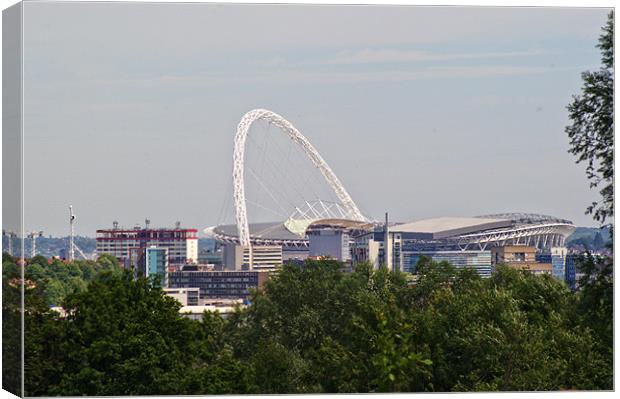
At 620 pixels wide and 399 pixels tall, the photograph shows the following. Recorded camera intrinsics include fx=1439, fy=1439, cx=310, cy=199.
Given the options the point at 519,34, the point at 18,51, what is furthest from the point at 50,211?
the point at 519,34

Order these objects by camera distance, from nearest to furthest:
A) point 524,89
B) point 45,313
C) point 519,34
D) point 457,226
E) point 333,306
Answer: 1. point 45,313
2. point 519,34
3. point 524,89
4. point 333,306
5. point 457,226

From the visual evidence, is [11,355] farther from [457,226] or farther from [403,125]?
[457,226]

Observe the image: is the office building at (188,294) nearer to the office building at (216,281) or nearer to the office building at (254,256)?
the office building at (216,281)

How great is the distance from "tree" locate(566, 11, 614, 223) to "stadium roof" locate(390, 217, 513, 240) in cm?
777

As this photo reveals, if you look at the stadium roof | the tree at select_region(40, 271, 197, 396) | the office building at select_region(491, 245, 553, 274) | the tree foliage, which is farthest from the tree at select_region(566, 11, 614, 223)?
the office building at select_region(491, 245, 553, 274)

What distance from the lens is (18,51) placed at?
14.7 meters

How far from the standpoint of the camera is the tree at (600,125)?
619 inches

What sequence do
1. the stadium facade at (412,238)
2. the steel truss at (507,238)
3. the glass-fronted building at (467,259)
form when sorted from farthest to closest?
the glass-fronted building at (467,259) < the steel truss at (507,238) < the stadium facade at (412,238)

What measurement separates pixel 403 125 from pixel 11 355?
720cm

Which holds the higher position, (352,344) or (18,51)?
(18,51)

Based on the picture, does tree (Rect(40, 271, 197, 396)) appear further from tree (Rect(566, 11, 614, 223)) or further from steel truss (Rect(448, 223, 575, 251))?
steel truss (Rect(448, 223, 575, 251))

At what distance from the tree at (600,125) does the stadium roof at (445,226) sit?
777 cm

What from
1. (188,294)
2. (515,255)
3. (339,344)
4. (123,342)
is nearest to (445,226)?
(339,344)

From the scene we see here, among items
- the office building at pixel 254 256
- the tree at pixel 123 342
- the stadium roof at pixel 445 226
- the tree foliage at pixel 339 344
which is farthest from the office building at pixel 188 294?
the tree at pixel 123 342
